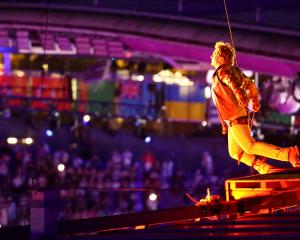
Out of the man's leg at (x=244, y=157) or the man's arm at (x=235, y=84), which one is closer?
the man's arm at (x=235, y=84)

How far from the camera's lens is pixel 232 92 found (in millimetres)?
10508

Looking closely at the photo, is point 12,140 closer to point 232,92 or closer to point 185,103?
point 185,103

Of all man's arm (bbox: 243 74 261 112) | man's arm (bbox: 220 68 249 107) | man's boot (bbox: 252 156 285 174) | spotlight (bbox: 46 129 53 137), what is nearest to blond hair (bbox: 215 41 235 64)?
man's arm (bbox: 220 68 249 107)

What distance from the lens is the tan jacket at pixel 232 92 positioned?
10.4 metres

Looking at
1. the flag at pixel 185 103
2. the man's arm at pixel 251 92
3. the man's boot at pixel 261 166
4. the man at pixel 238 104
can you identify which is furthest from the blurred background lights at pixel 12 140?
the man's arm at pixel 251 92

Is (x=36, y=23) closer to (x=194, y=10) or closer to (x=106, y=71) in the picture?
(x=194, y=10)

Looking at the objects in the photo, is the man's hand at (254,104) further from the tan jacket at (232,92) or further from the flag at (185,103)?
the flag at (185,103)

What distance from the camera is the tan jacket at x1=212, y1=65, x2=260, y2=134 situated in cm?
1041

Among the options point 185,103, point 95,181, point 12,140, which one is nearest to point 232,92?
point 95,181

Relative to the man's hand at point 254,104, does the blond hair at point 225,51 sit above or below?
above

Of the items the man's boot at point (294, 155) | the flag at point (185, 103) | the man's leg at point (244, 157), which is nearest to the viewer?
the man's boot at point (294, 155)

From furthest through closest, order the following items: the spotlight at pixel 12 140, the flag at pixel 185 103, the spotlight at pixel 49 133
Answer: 1. the flag at pixel 185 103
2. the spotlight at pixel 12 140
3. the spotlight at pixel 49 133

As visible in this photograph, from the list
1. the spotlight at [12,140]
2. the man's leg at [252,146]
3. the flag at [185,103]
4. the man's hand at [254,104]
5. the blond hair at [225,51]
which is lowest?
the man's leg at [252,146]

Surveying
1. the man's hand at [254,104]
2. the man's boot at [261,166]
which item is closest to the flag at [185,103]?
the man's boot at [261,166]
